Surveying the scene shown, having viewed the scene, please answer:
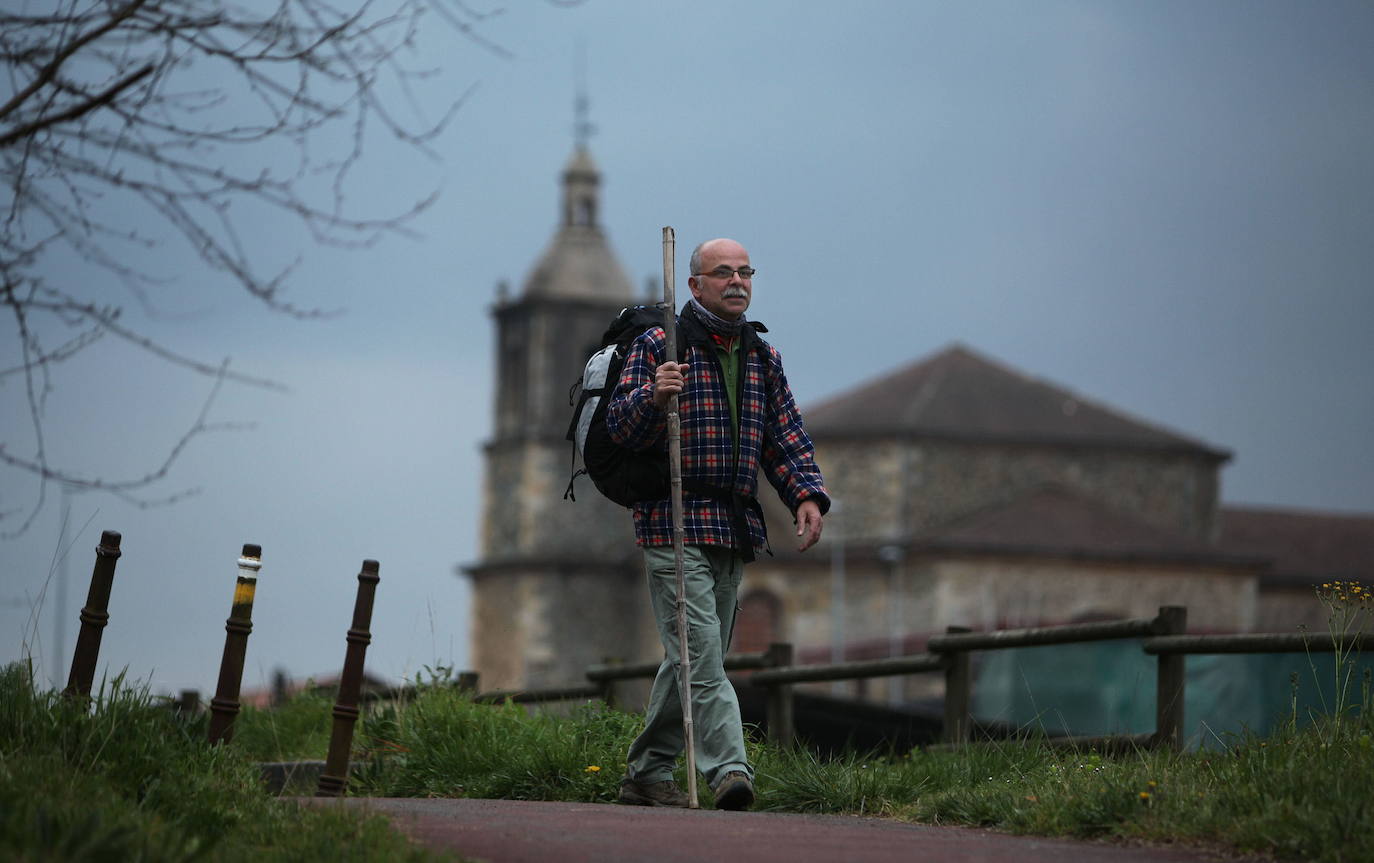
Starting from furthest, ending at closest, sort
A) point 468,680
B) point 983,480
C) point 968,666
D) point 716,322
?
point 983,480
point 468,680
point 968,666
point 716,322

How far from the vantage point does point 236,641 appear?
6.91 metres

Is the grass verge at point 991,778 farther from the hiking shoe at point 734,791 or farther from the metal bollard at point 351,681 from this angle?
the metal bollard at point 351,681

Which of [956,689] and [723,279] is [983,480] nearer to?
[956,689]

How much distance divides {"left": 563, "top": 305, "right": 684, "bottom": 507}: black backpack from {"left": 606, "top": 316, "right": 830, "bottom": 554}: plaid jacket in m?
0.06

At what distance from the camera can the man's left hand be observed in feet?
23.2

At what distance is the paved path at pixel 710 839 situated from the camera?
216 inches

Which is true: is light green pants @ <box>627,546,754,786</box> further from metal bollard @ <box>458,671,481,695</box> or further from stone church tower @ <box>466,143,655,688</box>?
stone church tower @ <box>466,143,655,688</box>

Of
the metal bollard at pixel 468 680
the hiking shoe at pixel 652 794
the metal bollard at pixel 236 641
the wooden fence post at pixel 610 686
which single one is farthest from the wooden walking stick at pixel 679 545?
the metal bollard at pixel 468 680

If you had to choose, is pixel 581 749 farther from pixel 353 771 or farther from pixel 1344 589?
pixel 1344 589

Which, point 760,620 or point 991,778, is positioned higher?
point 760,620

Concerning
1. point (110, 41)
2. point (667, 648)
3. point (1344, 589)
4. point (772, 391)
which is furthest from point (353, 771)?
point (1344, 589)

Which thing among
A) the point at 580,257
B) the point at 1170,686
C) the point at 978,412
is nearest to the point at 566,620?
the point at 580,257

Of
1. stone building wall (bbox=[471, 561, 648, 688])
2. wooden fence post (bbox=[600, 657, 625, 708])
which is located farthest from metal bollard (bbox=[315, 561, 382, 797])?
stone building wall (bbox=[471, 561, 648, 688])

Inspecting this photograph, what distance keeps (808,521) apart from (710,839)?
5.34 ft
